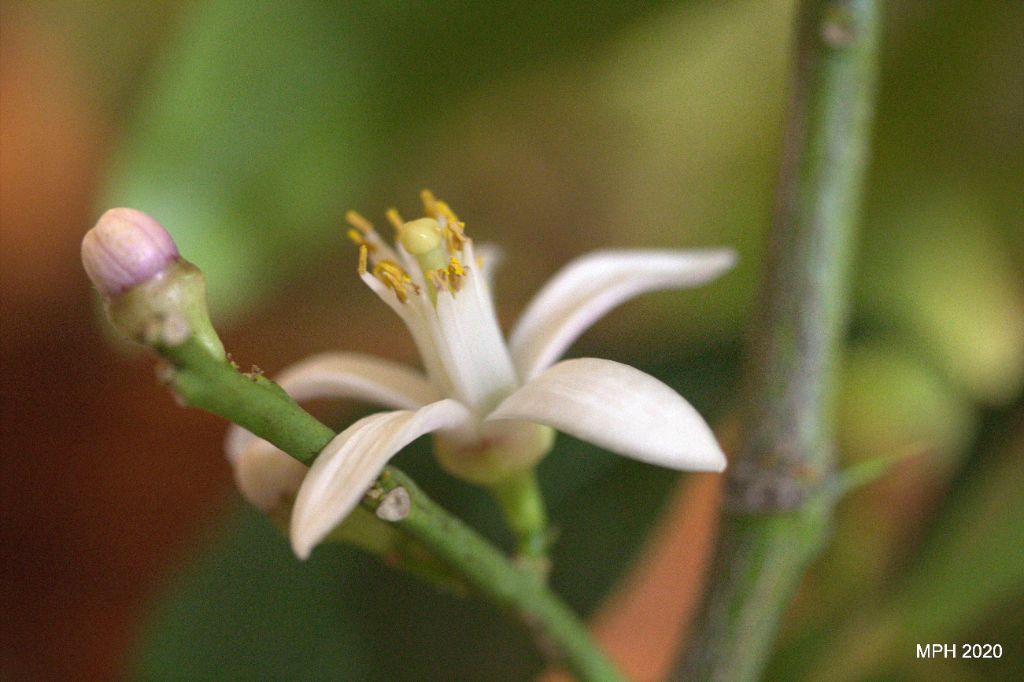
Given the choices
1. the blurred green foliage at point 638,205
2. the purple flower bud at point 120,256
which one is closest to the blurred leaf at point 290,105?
the blurred green foliage at point 638,205

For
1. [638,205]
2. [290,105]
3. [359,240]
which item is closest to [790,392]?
[359,240]

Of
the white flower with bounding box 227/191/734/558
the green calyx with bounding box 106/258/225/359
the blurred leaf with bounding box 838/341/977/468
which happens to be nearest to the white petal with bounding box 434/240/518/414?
the white flower with bounding box 227/191/734/558

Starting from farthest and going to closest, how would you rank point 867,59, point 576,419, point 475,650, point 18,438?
point 18,438
point 475,650
point 867,59
point 576,419

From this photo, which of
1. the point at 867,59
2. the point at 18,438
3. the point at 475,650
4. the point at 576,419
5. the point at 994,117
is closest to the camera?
the point at 576,419

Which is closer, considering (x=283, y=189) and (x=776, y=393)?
(x=776, y=393)

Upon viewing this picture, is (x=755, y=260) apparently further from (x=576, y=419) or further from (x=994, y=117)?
(x=576, y=419)

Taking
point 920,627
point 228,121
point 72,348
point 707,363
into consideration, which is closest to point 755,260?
point 707,363

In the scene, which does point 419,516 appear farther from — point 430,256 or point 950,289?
point 950,289
